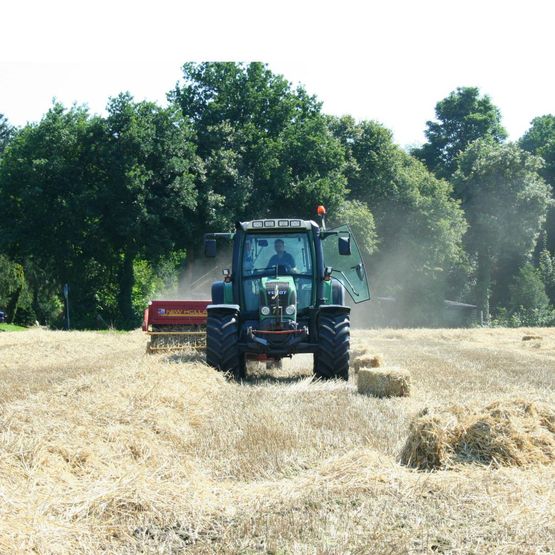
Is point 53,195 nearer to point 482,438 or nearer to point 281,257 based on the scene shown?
point 281,257

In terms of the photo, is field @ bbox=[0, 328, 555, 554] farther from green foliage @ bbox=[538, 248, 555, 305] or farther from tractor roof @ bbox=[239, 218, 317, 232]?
green foliage @ bbox=[538, 248, 555, 305]

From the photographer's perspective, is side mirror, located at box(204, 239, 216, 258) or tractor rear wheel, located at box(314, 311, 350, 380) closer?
tractor rear wheel, located at box(314, 311, 350, 380)

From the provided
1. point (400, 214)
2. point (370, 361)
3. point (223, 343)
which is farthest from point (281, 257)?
point (400, 214)

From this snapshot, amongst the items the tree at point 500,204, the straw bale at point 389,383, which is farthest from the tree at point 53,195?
the tree at point 500,204

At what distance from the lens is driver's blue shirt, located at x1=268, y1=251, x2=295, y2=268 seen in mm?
13992

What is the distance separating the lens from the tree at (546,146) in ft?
233

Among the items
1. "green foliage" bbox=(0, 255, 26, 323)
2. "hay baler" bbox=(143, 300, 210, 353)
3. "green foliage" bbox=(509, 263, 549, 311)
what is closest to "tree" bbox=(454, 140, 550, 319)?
"green foliage" bbox=(509, 263, 549, 311)

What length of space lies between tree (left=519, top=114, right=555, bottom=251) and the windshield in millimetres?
60000

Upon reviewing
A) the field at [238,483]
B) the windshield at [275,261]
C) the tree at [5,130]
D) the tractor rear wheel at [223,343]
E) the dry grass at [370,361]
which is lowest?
the field at [238,483]

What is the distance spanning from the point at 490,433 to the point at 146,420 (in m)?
3.28

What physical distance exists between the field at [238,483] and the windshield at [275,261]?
3.82 metres

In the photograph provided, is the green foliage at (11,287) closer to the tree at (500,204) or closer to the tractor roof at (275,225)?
the tree at (500,204)

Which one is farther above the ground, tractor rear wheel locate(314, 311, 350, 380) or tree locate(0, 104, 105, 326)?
tree locate(0, 104, 105, 326)

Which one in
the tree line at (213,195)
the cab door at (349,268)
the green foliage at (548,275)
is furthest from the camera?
the green foliage at (548,275)
